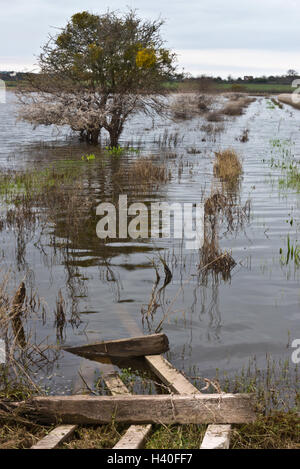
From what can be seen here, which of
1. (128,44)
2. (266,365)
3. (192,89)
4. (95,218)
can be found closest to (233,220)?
(95,218)

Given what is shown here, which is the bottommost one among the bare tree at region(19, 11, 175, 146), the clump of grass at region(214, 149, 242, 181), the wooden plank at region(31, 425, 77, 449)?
the wooden plank at region(31, 425, 77, 449)

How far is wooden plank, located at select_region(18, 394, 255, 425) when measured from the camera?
4.30 m

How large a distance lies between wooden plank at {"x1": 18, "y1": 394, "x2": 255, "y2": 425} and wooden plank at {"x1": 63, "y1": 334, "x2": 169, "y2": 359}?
1.27 m

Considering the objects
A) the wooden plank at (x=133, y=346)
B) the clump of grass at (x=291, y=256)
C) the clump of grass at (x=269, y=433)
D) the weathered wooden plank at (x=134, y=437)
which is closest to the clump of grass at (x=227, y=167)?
the clump of grass at (x=291, y=256)

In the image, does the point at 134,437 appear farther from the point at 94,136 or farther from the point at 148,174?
the point at 94,136

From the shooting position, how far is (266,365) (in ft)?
18.4

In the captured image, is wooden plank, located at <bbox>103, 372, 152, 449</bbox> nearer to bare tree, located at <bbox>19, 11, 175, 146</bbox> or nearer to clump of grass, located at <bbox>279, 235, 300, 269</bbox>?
clump of grass, located at <bbox>279, 235, 300, 269</bbox>

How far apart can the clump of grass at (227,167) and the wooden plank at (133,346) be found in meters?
10.5

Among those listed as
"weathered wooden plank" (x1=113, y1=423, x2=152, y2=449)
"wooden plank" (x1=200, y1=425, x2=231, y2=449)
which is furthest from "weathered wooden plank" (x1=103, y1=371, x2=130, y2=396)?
"wooden plank" (x1=200, y1=425, x2=231, y2=449)

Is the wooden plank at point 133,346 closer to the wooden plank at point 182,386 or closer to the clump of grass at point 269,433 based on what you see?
the wooden plank at point 182,386

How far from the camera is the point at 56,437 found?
418 centimetres

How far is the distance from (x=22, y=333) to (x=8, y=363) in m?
1.13

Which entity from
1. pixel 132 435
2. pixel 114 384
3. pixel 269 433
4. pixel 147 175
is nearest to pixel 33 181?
pixel 147 175

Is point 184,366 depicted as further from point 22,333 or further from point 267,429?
point 22,333
